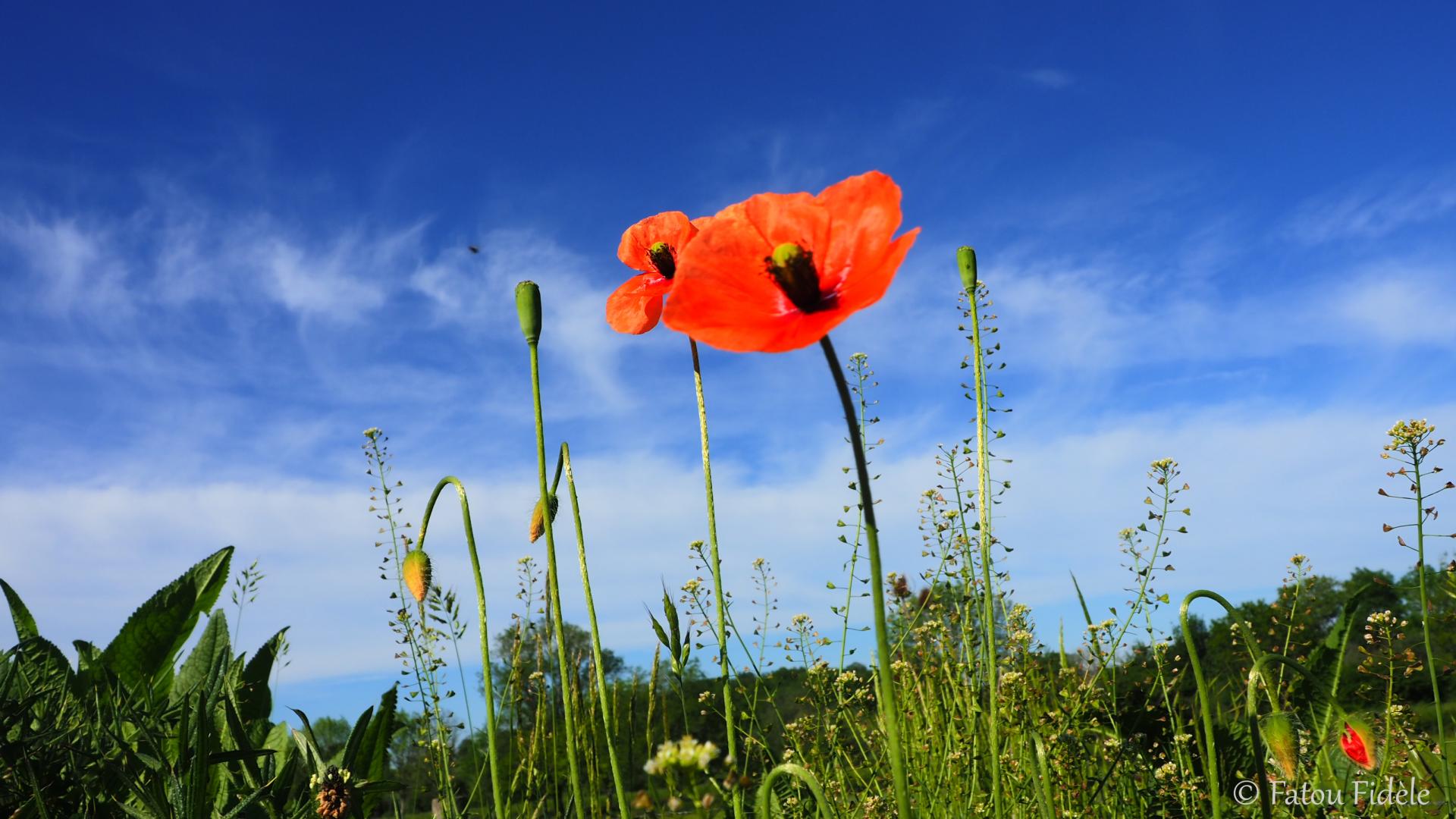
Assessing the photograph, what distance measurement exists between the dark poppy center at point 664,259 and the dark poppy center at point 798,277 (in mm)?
741

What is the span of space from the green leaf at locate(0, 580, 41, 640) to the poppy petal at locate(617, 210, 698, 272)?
2429 mm

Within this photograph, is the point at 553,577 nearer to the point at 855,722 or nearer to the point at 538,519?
the point at 538,519

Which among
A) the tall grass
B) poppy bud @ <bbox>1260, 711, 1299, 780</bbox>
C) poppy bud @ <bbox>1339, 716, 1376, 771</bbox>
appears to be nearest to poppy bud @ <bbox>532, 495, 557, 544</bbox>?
the tall grass

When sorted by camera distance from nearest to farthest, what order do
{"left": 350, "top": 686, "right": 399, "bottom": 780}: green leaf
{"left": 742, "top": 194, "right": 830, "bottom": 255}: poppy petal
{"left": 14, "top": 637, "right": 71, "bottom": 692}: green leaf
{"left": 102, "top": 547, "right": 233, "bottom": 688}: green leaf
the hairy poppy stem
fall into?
the hairy poppy stem, {"left": 742, "top": 194, "right": 830, "bottom": 255}: poppy petal, {"left": 14, "top": 637, "right": 71, "bottom": 692}: green leaf, {"left": 350, "top": 686, "right": 399, "bottom": 780}: green leaf, {"left": 102, "top": 547, "right": 233, "bottom": 688}: green leaf

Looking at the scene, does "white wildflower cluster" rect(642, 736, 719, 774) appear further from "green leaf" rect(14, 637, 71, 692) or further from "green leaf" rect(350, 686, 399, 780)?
"green leaf" rect(14, 637, 71, 692)

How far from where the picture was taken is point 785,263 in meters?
1.27

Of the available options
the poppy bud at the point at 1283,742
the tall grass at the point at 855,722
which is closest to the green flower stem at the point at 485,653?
the tall grass at the point at 855,722

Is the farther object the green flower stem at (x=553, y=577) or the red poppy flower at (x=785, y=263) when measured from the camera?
the green flower stem at (x=553, y=577)

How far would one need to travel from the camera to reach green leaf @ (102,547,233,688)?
3.17 m

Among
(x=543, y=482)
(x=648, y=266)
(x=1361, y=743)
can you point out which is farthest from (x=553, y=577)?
(x=1361, y=743)

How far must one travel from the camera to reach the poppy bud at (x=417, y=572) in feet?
6.96

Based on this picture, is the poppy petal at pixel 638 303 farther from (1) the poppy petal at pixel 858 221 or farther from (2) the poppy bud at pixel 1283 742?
(2) the poppy bud at pixel 1283 742

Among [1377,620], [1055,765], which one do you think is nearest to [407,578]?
[1055,765]

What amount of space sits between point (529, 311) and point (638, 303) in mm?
338
